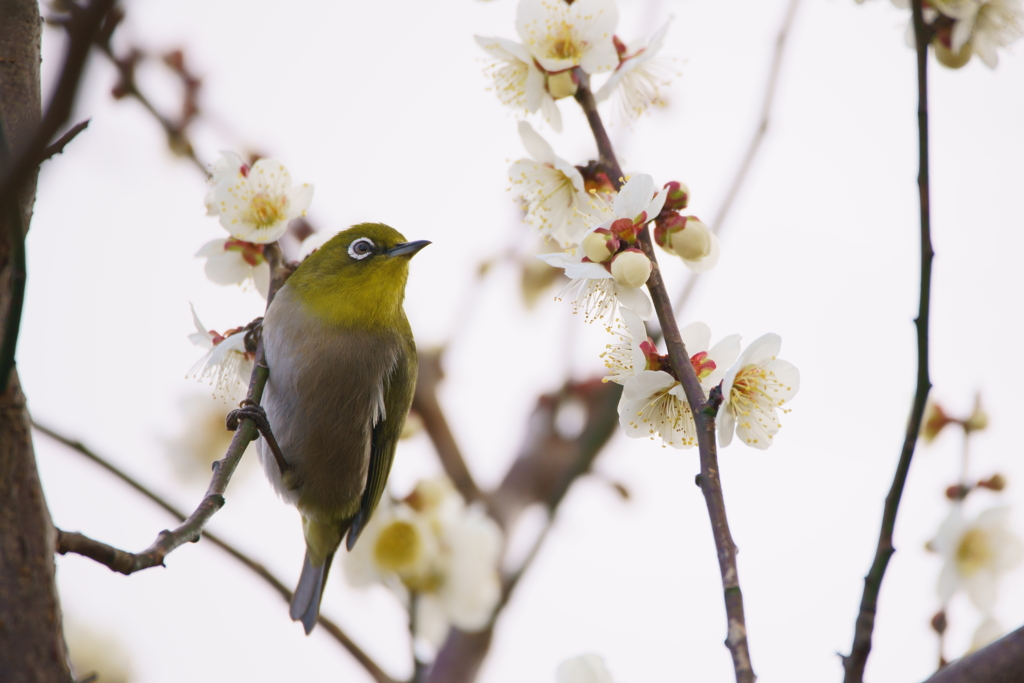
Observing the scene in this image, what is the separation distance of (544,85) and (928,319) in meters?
1.24

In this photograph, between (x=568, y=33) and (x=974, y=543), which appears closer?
(x=568, y=33)

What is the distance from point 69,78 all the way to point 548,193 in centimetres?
160

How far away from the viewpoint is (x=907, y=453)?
1529 mm

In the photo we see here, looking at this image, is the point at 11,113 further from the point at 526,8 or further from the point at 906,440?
the point at 906,440

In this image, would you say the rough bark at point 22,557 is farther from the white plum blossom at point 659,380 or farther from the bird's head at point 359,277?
the bird's head at point 359,277

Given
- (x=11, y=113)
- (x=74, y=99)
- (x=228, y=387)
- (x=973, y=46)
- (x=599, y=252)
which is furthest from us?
(x=228, y=387)

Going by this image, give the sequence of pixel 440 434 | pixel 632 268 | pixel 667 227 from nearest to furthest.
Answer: pixel 632 268, pixel 667 227, pixel 440 434

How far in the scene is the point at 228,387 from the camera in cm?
314

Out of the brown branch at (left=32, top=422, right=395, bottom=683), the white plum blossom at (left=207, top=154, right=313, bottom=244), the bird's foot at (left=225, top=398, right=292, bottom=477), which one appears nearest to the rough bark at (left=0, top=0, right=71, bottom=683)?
the brown branch at (left=32, top=422, right=395, bottom=683)

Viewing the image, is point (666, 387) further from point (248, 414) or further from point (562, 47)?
point (248, 414)

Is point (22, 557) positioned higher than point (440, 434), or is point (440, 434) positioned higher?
point (22, 557)

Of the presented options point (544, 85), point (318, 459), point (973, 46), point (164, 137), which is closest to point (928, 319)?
point (973, 46)

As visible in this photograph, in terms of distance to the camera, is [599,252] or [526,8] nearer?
Result: [599,252]

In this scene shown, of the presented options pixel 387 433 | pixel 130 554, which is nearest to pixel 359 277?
pixel 387 433
